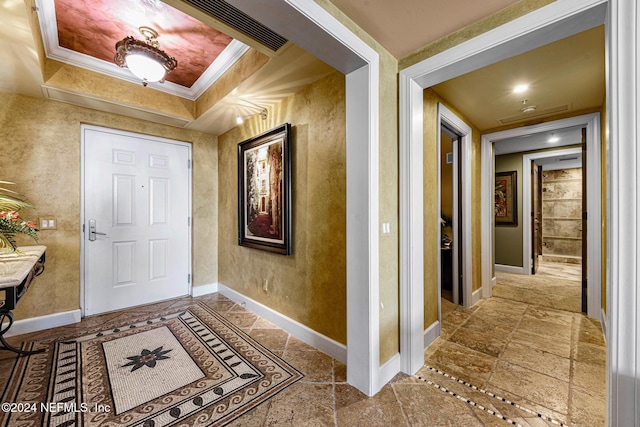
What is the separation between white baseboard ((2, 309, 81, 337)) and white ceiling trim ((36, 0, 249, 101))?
260 centimetres

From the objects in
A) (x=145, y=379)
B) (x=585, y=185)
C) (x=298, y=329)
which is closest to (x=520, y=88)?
(x=585, y=185)

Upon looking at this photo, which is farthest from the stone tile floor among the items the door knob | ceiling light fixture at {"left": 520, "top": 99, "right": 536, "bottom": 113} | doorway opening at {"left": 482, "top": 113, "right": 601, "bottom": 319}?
ceiling light fixture at {"left": 520, "top": 99, "right": 536, "bottom": 113}

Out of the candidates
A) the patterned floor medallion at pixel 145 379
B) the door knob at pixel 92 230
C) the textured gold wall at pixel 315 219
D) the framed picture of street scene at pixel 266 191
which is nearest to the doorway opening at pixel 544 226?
the textured gold wall at pixel 315 219

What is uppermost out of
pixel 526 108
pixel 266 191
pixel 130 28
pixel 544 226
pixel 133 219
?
pixel 130 28

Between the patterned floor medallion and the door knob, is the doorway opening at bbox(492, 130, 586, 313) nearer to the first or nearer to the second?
the patterned floor medallion

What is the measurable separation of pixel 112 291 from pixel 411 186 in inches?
143

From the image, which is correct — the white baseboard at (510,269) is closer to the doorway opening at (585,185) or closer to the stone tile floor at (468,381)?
the doorway opening at (585,185)

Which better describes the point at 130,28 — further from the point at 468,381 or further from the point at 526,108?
the point at 526,108

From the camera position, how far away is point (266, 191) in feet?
9.62

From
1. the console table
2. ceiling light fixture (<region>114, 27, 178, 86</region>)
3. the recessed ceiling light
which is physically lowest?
the console table

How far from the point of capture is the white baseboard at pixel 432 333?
7.89 ft

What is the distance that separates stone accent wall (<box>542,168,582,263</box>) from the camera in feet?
21.0

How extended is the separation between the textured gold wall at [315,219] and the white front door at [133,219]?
1415 mm

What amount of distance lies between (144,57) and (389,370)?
3.05 meters
